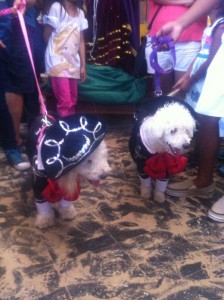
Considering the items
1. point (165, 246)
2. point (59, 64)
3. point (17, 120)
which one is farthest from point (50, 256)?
point (59, 64)

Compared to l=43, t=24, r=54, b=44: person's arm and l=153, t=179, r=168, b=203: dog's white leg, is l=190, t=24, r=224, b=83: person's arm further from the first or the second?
l=43, t=24, r=54, b=44: person's arm

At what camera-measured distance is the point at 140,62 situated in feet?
10.2

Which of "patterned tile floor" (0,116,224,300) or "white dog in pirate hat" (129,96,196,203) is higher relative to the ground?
"white dog in pirate hat" (129,96,196,203)

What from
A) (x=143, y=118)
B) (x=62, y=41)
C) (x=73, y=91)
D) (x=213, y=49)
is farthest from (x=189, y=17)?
(x=73, y=91)

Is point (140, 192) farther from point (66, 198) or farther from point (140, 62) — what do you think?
point (140, 62)

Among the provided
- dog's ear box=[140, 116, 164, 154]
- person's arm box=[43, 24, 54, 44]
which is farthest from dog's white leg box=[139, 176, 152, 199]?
person's arm box=[43, 24, 54, 44]

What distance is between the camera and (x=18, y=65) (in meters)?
2.73

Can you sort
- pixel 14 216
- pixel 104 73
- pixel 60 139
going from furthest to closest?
pixel 104 73, pixel 14 216, pixel 60 139

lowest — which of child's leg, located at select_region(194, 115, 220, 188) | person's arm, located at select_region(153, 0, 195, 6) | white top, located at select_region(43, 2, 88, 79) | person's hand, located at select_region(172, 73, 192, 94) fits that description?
child's leg, located at select_region(194, 115, 220, 188)

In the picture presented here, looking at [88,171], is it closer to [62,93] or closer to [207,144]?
[207,144]

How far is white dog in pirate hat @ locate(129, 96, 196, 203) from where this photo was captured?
2.01 meters

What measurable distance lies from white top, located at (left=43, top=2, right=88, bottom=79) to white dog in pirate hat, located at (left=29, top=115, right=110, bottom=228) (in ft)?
3.91

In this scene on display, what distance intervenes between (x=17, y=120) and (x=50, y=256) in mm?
1494

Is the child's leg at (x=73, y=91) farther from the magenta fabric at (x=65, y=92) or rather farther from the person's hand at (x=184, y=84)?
the person's hand at (x=184, y=84)
